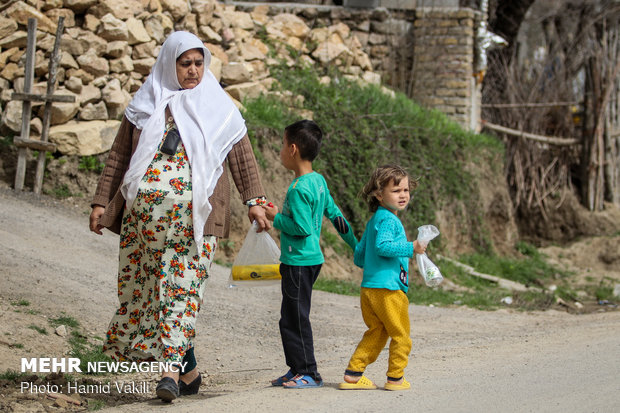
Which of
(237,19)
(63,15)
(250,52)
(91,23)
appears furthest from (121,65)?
(237,19)

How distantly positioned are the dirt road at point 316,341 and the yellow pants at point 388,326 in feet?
0.58

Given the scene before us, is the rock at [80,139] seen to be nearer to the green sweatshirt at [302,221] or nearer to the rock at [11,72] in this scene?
the rock at [11,72]

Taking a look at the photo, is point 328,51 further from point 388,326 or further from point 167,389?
point 167,389

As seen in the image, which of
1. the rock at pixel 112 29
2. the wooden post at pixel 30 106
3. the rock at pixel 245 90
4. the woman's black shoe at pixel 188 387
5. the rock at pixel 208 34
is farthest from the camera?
the rock at pixel 208 34

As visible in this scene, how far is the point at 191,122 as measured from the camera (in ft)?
15.1

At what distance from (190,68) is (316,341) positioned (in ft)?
10.2

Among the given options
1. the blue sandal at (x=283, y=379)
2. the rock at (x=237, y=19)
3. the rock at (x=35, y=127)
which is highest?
the rock at (x=237, y=19)

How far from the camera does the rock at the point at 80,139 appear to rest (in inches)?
389

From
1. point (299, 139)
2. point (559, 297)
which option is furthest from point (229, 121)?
point (559, 297)

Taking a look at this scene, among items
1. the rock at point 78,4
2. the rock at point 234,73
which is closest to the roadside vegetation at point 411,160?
the rock at point 234,73

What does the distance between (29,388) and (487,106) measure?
41.2 feet

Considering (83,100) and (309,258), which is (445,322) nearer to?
(309,258)

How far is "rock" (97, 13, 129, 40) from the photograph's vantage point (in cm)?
1060

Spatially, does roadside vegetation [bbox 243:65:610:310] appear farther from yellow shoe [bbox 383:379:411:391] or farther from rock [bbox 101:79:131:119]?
yellow shoe [bbox 383:379:411:391]
